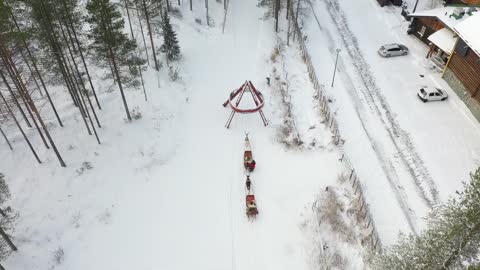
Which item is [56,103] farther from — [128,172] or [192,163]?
[192,163]

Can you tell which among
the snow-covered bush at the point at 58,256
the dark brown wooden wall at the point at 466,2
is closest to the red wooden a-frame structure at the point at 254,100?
the snow-covered bush at the point at 58,256

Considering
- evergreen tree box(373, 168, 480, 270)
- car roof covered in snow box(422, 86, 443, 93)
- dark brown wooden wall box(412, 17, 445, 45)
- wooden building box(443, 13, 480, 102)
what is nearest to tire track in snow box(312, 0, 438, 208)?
car roof covered in snow box(422, 86, 443, 93)

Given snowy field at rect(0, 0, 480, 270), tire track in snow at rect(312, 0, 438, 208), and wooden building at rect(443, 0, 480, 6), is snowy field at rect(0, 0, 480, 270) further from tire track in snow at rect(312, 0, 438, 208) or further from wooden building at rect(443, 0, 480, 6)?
wooden building at rect(443, 0, 480, 6)

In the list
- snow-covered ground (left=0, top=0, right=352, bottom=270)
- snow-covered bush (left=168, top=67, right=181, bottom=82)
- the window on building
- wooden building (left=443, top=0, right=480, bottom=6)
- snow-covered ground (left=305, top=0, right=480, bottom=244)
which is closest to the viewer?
snow-covered ground (left=0, top=0, right=352, bottom=270)

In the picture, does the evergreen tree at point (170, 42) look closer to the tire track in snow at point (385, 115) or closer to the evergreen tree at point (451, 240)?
the tire track in snow at point (385, 115)

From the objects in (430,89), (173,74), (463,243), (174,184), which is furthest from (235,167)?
(430,89)

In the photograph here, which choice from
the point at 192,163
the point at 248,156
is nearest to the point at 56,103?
the point at 192,163
